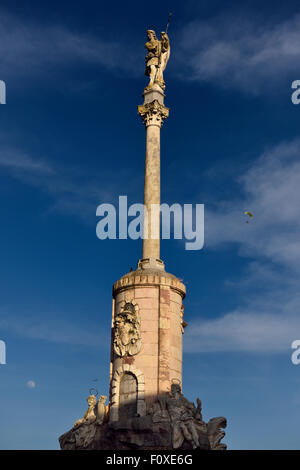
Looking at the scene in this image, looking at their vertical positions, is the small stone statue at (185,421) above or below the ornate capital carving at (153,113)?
below

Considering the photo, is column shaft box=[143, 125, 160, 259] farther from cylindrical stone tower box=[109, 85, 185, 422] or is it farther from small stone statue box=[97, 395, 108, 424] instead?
small stone statue box=[97, 395, 108, 424]

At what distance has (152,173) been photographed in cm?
4644

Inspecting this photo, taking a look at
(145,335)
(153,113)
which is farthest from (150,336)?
Result: (153,113)

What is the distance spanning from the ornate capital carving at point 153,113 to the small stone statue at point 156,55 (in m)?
2.82

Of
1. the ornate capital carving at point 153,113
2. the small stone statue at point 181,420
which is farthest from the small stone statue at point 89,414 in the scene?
the ornate capital carving at point 153,113

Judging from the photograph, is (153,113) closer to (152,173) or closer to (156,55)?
(152,173)

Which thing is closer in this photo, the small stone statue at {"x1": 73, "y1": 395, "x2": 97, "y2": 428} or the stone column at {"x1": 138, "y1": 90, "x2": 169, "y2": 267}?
the small stone statue at {"x1": 73, "y1": 395, "x2": 97, "y2": 428}

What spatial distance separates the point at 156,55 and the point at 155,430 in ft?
94.8

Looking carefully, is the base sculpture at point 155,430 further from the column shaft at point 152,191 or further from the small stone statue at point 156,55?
the small stone statue at point 156,55

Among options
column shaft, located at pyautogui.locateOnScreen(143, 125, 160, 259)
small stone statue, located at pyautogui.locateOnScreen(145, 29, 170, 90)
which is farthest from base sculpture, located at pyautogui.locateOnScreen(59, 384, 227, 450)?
small stone statue, located at pyautogui.locateOnScreen(145, 29, 170, 90)

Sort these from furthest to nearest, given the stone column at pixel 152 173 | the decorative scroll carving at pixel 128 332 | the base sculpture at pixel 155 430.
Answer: the stone column at pixel 152 173, the decorative scroll carving at pixel 128 332, the base sculpture at pixel 155 430

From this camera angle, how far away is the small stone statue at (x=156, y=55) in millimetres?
50312

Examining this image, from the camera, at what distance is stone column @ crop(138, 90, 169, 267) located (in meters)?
44.8
